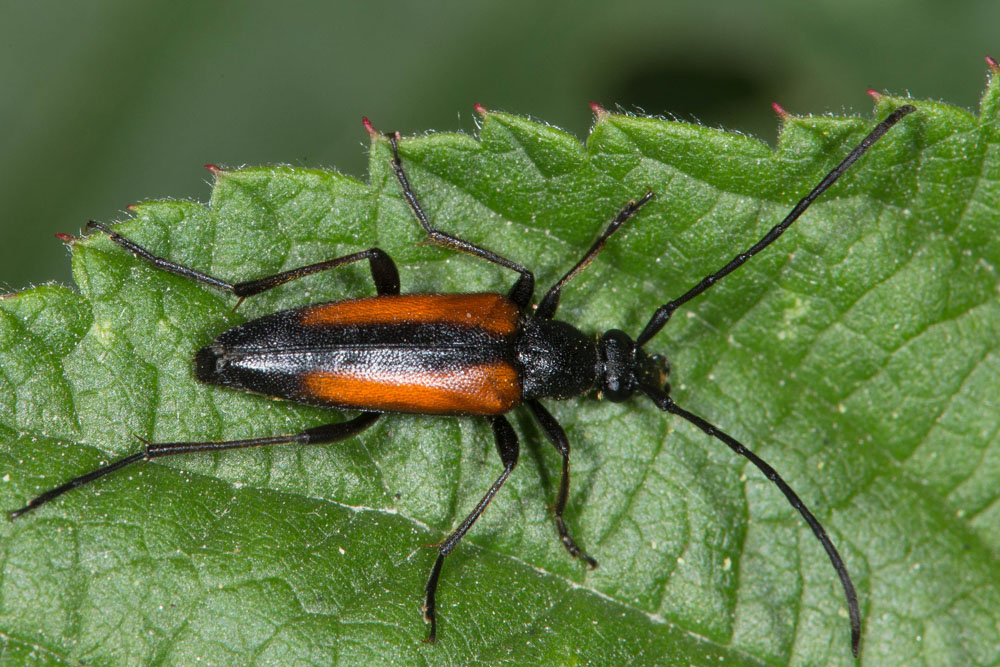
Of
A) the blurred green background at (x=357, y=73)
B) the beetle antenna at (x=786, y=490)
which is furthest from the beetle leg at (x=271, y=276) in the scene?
the blurred green background at (x=357, y=73)

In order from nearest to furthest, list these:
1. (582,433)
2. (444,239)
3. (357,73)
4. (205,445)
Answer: (205,445) → (444,239) → (582,433) → (357,73)

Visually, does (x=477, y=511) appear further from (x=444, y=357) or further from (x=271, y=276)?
(x=271, y=276)

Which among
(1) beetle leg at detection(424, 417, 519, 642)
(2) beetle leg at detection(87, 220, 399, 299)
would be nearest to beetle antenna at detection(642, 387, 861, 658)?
(1) beetle leg at detection(424, 417, 519, 642)

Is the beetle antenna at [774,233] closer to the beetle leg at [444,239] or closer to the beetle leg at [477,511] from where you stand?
the beetle leg at [444,239]

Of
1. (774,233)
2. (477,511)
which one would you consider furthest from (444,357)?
(774,233)

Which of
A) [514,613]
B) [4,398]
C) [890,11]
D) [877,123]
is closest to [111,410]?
[4,398]

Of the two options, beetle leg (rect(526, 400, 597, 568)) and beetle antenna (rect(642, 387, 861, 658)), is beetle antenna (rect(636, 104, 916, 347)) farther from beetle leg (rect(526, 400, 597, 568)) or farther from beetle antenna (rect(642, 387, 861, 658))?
beetle leg (rect(526, 400, 597, 568))

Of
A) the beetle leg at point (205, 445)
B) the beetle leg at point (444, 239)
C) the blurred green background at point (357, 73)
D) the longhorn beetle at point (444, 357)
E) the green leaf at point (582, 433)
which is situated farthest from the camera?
the blurred green background at point (357, 73)
